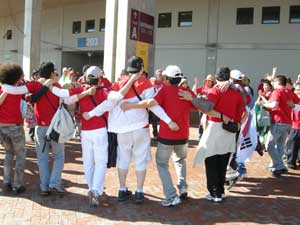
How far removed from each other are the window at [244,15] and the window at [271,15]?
2.13 ft

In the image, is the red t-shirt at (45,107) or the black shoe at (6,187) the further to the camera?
the black shoe at (6,187)

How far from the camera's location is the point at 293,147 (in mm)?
9438

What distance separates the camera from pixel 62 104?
20.6 ft

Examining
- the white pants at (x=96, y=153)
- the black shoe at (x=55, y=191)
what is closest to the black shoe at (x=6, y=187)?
the black shoe at (x=55, y=191)

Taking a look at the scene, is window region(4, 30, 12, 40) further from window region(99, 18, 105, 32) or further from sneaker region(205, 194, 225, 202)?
sneaker region(205, 194, 225, 202)

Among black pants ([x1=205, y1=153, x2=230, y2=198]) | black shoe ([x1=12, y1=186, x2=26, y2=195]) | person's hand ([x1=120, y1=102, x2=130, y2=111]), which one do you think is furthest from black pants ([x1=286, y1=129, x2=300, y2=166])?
black shoe ([x1=12, y1=186, x2=26, y2=195])

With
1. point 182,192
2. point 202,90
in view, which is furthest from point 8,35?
point 182,192

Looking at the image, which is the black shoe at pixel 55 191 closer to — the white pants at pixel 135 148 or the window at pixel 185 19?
the white pants at pixel 135 148

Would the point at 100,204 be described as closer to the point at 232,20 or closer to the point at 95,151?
the point at 95,151

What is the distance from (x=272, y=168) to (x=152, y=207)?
342 cm

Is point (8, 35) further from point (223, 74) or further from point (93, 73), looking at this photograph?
point (223, 74)

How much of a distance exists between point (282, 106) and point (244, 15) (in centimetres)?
1661

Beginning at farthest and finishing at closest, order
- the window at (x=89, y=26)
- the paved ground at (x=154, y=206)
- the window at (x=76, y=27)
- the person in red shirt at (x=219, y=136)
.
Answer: the window at (x=76, y=27), the window at (x=89, y=26), the person in red shirt at (x=219, y=136), the paved ground at (x=154, y=206)

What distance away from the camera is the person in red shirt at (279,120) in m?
8.43
